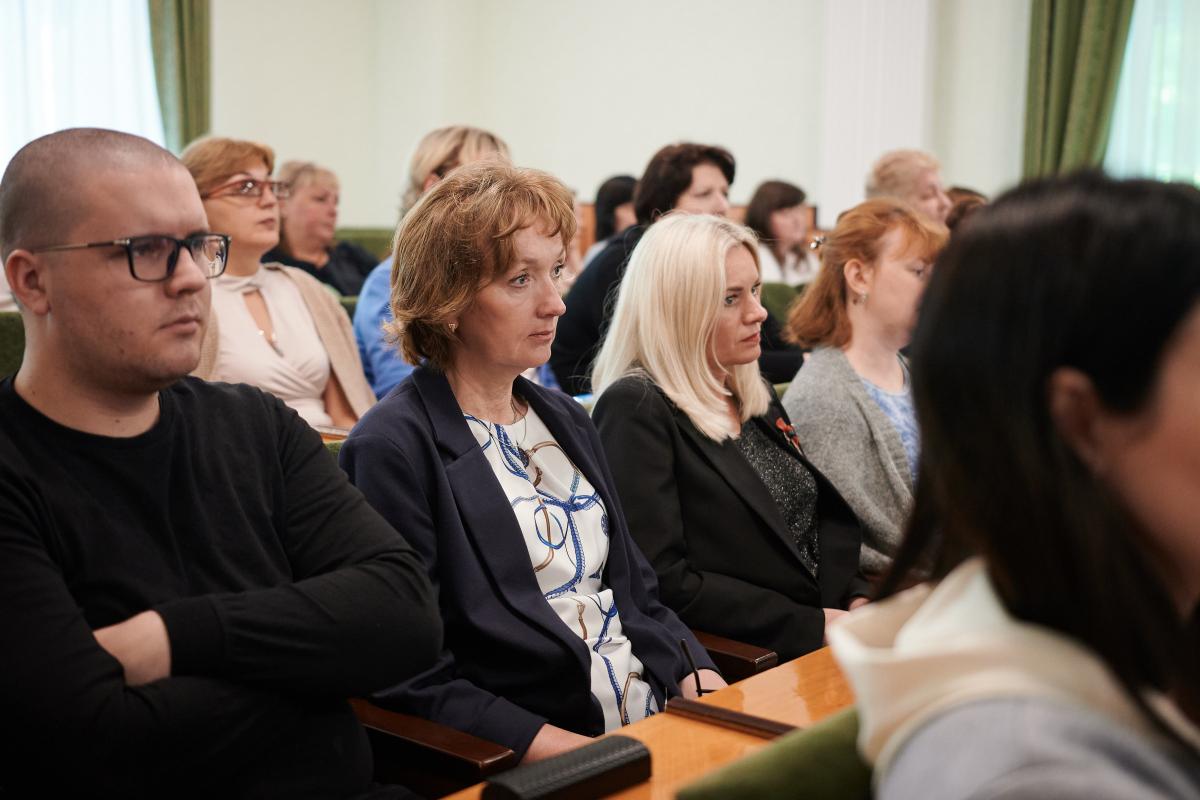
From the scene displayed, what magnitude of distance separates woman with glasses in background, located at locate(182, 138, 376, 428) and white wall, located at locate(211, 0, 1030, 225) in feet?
15.0

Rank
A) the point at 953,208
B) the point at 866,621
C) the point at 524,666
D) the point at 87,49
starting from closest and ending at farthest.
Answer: the point at 866,621
the point at 524,666
the point at 953,208
the point at 87,49

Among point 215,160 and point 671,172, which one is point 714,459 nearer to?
point 215,160

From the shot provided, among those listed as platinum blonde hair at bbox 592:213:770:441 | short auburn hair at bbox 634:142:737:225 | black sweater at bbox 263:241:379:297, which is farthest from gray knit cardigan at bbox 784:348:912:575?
black sweater at bbox 263:241:379:297

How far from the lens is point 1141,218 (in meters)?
0.72

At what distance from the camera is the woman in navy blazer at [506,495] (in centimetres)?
181

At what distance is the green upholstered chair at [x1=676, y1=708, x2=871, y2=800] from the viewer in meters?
0.88

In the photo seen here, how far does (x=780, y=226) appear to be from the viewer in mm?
6312

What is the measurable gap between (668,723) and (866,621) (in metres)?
0.55

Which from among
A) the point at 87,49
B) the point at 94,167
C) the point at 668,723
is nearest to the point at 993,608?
the point at 668,723

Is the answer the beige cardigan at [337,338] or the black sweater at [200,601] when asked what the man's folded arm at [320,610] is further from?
the beige cardigan at [337,338]

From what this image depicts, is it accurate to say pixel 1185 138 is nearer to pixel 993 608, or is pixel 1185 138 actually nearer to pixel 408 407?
pixel 408 407

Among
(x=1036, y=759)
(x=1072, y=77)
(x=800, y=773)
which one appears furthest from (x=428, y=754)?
(x=1072, y=77)

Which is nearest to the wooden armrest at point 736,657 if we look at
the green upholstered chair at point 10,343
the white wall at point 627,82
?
the green upholstered chair at point 10,343

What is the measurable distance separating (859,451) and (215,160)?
197cm
